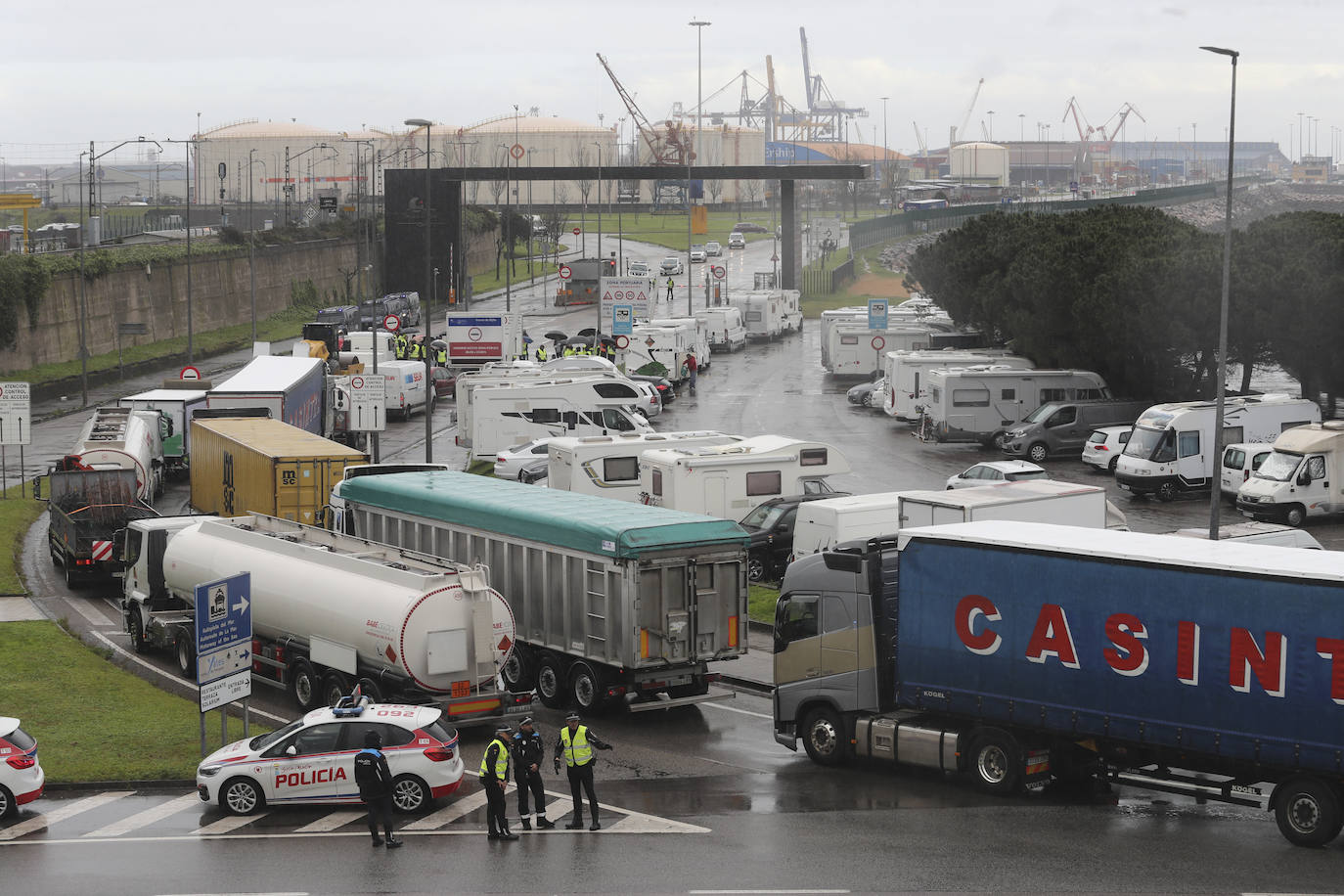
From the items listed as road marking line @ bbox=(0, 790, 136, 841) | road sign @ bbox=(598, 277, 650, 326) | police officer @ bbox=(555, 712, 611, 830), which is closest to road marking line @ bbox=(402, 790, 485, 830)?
police officer @ bbox=(555, 712, 611, 830)

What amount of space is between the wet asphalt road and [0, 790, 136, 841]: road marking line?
0.12m

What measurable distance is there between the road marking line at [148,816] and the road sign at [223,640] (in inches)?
45.5

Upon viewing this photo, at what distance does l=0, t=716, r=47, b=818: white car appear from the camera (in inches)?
693

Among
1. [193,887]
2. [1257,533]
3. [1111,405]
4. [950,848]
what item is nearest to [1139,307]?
[1111,405]

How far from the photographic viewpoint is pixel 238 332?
8988 cm

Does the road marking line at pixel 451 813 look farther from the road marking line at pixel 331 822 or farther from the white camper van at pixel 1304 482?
the white camper van at pixel 1304 482

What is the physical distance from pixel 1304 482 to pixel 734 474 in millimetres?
13563

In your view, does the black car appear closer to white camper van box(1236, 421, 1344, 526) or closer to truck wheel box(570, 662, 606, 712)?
truck wheel box(570, 662, 606, 712)

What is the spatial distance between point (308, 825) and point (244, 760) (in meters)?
1.06

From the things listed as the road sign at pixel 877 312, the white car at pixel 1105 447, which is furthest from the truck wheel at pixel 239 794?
the road sign at pixel 877 312

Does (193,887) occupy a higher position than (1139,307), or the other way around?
(1139,307)

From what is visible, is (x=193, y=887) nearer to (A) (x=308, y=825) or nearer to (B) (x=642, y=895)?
(A) (x=308, y=825)

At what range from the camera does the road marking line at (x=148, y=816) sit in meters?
17.2

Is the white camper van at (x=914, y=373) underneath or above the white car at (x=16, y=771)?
above
